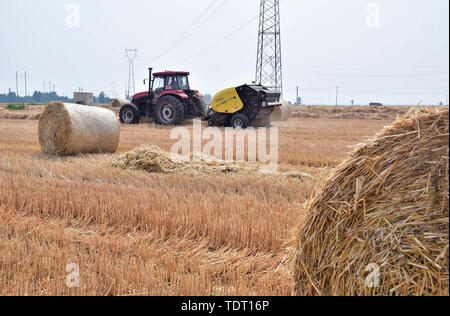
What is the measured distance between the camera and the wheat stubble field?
10.4 ft

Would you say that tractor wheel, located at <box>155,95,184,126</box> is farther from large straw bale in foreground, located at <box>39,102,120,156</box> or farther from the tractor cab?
large straw bale in foreground, located at <box>39,102,120,156</box>

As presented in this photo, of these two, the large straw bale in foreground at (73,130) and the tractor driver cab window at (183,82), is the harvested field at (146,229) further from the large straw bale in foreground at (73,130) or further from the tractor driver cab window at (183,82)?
the tractor driver cab window at (183,82)

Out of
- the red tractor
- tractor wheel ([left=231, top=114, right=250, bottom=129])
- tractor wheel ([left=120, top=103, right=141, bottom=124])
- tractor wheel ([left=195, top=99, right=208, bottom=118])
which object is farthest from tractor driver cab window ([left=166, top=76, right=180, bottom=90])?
tractor wheel ([left=231, top=114, right=250, bottom=129])

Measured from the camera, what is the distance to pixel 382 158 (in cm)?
268

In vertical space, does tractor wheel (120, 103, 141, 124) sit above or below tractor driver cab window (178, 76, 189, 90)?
below

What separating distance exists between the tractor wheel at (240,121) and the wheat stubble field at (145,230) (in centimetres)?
885

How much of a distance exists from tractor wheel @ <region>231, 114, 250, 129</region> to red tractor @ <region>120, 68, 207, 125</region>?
220 centimetres

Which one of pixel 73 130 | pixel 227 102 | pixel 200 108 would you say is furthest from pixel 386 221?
pixel 200 108

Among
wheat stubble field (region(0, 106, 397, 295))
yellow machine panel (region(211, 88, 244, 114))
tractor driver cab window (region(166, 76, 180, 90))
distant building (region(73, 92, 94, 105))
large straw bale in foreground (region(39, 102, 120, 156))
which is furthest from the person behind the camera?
distant building (region(73, 92, 94, 105))

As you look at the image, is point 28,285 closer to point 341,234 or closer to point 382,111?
point 341,234

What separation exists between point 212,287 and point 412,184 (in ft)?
5.22

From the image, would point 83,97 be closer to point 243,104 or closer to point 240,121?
point 243,104

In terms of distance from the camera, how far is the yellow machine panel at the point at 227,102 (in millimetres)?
16453

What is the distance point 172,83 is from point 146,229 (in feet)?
46.4
